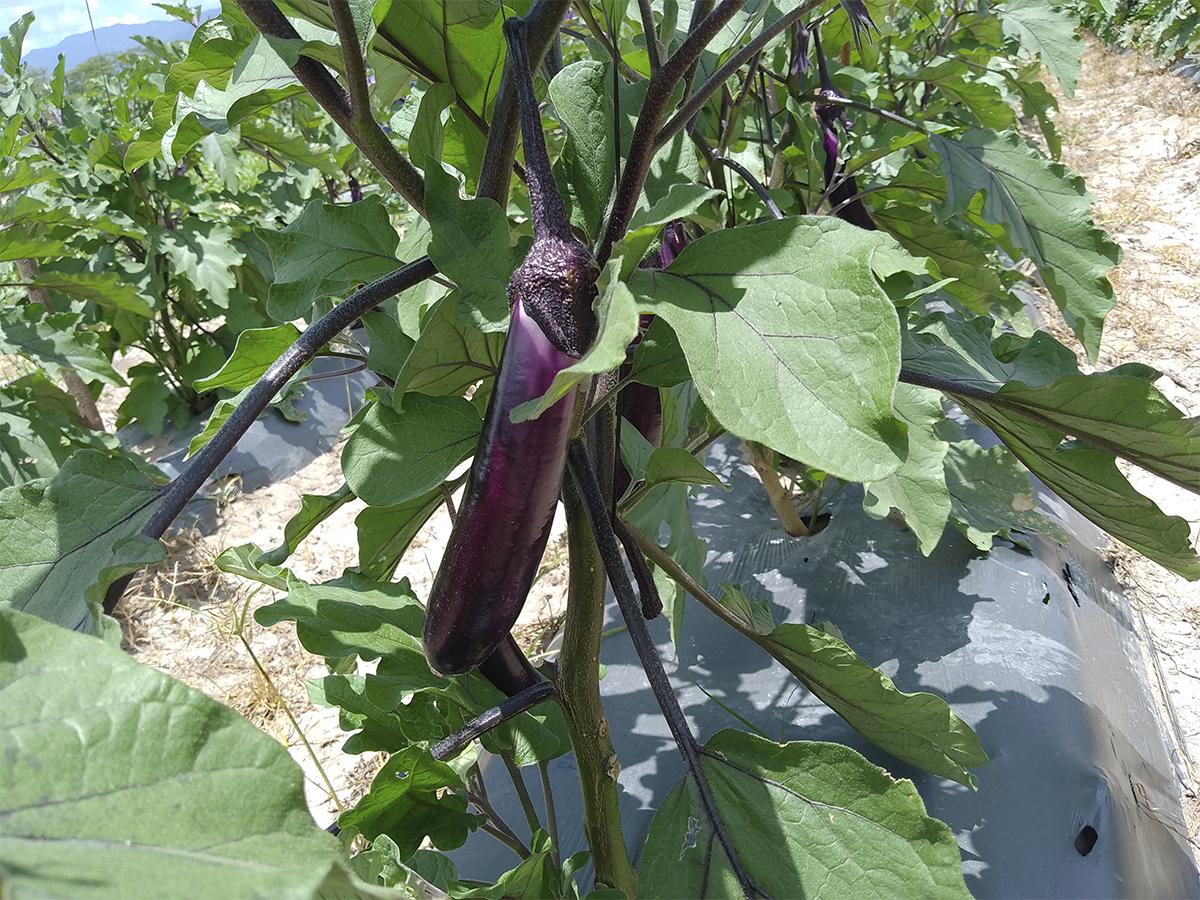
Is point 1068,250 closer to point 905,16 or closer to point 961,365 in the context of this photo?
point 961,365

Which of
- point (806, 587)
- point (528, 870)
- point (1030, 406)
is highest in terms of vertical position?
point (1030, 406)

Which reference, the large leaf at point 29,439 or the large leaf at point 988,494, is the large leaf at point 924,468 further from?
the large leaf at point 29,439

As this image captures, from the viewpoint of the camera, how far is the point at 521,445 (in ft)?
1.22

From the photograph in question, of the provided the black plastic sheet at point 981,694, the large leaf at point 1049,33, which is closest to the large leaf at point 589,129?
the black plastic sheet at point 981,694

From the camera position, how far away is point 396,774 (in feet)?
1.68

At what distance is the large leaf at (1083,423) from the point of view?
0.48 metres

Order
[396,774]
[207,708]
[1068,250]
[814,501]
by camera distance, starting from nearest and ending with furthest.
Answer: [207,708] → [396,774] → [1068,250] → [814,501]

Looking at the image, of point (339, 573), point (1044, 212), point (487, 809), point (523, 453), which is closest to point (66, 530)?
point (523, 453)

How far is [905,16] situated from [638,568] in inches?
84.3

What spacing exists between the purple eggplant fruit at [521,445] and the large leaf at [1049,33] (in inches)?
37.9

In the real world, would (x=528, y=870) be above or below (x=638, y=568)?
below

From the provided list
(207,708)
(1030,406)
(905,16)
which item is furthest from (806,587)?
(905,16)

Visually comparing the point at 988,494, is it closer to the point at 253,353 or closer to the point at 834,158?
the point at 834,158

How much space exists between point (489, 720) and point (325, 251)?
0.90 ft
